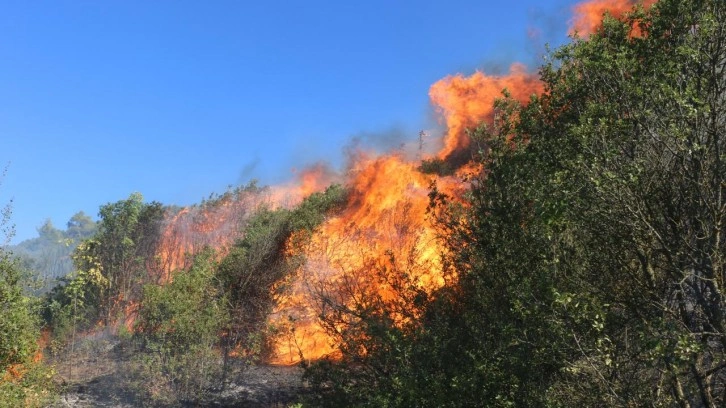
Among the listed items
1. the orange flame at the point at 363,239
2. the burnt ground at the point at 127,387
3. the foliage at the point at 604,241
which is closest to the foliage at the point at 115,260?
the burnt ground at the point at 127,387

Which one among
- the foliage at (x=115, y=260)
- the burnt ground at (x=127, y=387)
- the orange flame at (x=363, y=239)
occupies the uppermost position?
the foliage at (x=115, y=260)

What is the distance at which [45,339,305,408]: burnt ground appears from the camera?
103 ft

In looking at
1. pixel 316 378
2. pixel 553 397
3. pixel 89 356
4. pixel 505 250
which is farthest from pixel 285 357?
pixel 553 397

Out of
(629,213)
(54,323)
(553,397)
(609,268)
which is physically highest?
(54,323)

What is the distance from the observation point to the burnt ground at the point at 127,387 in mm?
31516

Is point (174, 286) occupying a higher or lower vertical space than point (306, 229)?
lower

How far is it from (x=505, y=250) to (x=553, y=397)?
16.7ft

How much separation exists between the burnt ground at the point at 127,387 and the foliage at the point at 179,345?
1681 mm

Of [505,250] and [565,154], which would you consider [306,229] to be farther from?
[565,154]

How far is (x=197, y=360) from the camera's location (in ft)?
94.9

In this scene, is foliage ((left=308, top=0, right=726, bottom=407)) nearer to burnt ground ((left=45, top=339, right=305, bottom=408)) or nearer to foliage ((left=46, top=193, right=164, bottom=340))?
burnt ground ((left=45, top=339, right=305, bottom=408))

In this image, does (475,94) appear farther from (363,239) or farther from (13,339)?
(13,339)

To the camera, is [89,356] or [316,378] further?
[89,356]

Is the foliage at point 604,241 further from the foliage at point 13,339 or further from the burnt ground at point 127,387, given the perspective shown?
the burnt ground at point 127,387
